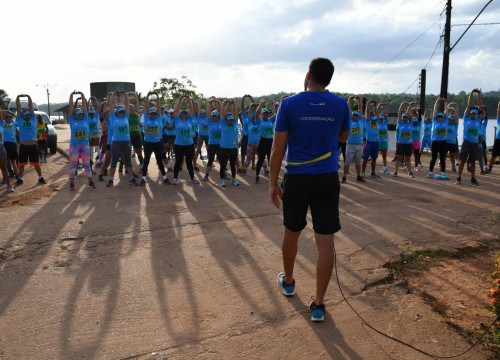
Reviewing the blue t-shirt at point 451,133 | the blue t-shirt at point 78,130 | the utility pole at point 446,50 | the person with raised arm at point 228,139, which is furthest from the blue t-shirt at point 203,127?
the utility pole at point 446,50

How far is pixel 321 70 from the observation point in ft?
11.0

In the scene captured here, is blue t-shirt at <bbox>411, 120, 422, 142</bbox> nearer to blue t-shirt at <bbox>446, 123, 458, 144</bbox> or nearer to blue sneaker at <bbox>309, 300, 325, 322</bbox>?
blue t-shirt at <bbox>446, 123, 458, 144</bbox>

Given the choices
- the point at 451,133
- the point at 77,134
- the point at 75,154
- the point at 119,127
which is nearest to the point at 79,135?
the point at 77,134

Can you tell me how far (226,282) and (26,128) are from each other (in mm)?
7618

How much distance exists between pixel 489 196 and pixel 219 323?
741 centimetres

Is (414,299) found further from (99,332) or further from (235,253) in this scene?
(99,332)

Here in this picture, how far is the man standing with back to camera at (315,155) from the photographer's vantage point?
3.34m

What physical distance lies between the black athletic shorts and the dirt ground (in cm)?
81

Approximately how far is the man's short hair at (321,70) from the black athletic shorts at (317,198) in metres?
0.77

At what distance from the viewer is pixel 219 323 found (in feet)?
11.1

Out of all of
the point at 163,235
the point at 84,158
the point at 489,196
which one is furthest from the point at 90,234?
the point at 489,196

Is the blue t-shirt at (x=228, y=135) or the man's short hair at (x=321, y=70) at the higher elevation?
the man's short hair at (x=321, y=70)

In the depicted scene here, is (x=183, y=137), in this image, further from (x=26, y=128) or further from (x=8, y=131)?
(x=8, y=131)

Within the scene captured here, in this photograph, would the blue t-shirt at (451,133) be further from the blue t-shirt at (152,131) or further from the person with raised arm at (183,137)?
the blue t-shirt at (152,131)
